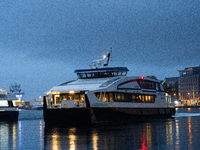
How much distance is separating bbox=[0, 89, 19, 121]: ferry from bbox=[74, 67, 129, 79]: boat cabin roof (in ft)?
54.9

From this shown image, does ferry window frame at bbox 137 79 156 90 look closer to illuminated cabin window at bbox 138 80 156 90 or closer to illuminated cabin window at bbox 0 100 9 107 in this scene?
illuminated cabin window at bbox 138 80 156 90

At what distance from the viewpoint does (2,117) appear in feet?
195

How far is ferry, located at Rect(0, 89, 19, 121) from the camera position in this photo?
5975 cm

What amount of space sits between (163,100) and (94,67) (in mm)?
14213

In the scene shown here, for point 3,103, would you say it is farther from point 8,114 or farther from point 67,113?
point 67,113

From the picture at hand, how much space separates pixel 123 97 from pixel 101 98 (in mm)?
4349

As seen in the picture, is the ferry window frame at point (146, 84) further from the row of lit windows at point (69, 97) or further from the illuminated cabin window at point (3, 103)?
the illuminated cabin window at point (3, 103)

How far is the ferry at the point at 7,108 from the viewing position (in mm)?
59750

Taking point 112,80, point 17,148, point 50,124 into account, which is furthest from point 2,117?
point 17,148

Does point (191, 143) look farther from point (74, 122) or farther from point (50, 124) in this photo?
point (50, 124)

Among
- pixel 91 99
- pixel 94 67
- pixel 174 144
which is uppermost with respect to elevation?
pixel 94 67

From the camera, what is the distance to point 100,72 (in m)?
48.6


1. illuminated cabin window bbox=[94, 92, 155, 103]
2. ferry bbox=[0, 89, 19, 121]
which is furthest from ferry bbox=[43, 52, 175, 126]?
ferry bbox=[0, 89, 19, 121]

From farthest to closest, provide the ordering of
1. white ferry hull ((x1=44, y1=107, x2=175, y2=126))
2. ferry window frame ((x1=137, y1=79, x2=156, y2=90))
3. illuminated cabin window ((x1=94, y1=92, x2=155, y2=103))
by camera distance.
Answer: ferry window frame ((x1=137, y1=79, x2=156, y2=90))
illuminated cabin window ((x1=94, y1=92, x2=155, y2=103))
white ferry hull ((x1=44, y1=107, x2=175, y2=126))
